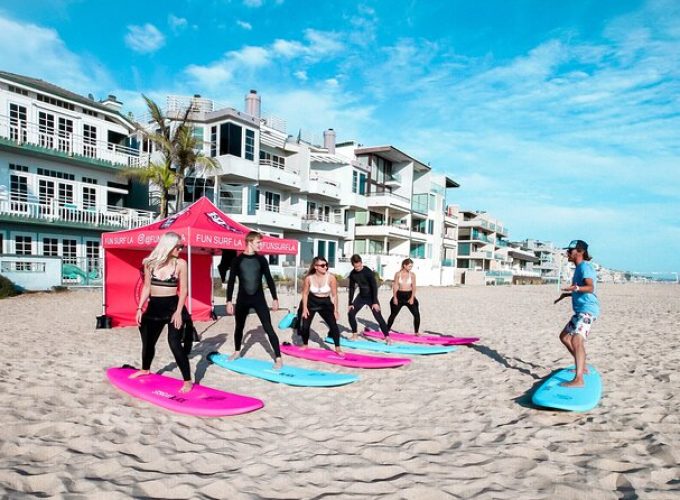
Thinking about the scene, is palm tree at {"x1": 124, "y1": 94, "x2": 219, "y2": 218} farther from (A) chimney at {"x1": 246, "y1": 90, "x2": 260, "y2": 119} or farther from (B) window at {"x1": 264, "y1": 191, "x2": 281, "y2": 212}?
(A) chimney at {"x1": 246, "y1": 90, "x2": 260, "y2": 119}

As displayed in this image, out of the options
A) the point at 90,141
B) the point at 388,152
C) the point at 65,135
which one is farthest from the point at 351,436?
the point at 388,152

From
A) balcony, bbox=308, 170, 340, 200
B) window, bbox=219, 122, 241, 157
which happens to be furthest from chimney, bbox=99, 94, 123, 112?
balcony, bbox=308, 170, 340, 200

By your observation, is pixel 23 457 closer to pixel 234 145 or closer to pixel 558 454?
pixel 558 454

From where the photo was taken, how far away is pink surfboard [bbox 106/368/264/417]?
177 inches

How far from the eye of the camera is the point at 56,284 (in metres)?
17.8

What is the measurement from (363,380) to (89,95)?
29.0 meters

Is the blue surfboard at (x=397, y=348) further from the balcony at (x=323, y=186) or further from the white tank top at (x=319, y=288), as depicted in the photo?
the balcony at (x=323, y=186)

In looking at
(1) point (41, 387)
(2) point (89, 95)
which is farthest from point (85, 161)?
(1) point (41, 387)

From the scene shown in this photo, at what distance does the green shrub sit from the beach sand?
10.6 m

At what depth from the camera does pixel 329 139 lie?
34.6m

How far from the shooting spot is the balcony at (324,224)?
29872 millimetres

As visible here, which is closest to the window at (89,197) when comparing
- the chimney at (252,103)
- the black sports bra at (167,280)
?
the chimney at (252,103)

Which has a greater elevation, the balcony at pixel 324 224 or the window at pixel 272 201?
the window at pixel 272 201

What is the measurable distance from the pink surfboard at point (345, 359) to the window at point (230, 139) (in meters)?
19.5
